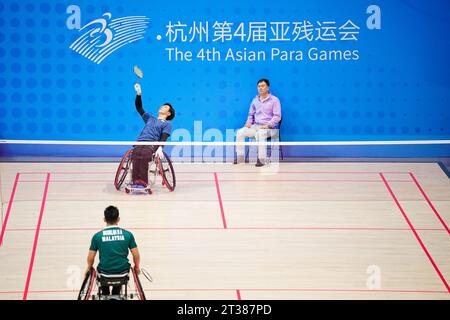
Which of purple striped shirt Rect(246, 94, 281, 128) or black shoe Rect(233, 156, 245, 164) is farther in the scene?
black shoe Rect(233, 156, 245, 164)

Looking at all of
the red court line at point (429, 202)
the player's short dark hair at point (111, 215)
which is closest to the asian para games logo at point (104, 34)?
the red court line at point (429, 202)

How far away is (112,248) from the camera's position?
23.0 ft

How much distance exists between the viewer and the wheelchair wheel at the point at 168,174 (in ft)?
37.1

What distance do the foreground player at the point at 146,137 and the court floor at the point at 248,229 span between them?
0.28m

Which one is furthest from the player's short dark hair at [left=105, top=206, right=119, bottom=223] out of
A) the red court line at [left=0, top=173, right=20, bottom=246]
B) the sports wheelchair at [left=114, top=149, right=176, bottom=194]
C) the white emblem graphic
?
the white emblem graphic

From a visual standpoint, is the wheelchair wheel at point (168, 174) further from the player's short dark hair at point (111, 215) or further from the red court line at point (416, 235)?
the player's short dark hair at point (111, 215)

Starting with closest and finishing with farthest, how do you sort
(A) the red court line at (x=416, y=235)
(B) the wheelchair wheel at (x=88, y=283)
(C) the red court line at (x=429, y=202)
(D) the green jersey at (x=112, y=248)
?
(B) the wheelchair wheel at (x=88, y=283) → (D) the green jersey at (x=112, y=248) → (A) the red court line at (x=416, y=235) → (C) the red court line at (x=429, y=202)

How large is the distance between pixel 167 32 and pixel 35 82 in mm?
2091

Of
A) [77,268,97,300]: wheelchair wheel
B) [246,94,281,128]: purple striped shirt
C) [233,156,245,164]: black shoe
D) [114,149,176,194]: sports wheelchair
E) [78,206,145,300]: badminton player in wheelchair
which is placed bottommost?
[77,268,97,300]: wheelchair wheel

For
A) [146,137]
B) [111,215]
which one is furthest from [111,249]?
[146,137]

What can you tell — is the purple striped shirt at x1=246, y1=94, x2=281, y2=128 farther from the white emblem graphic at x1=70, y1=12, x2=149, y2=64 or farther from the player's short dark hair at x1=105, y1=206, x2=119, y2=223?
the player's short dark hair at x1=105, y1=206, x2=119, y2=223

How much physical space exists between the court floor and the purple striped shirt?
0.68 metres

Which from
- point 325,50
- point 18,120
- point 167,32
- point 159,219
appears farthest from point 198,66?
point 159,219

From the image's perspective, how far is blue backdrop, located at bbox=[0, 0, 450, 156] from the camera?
525 inches
